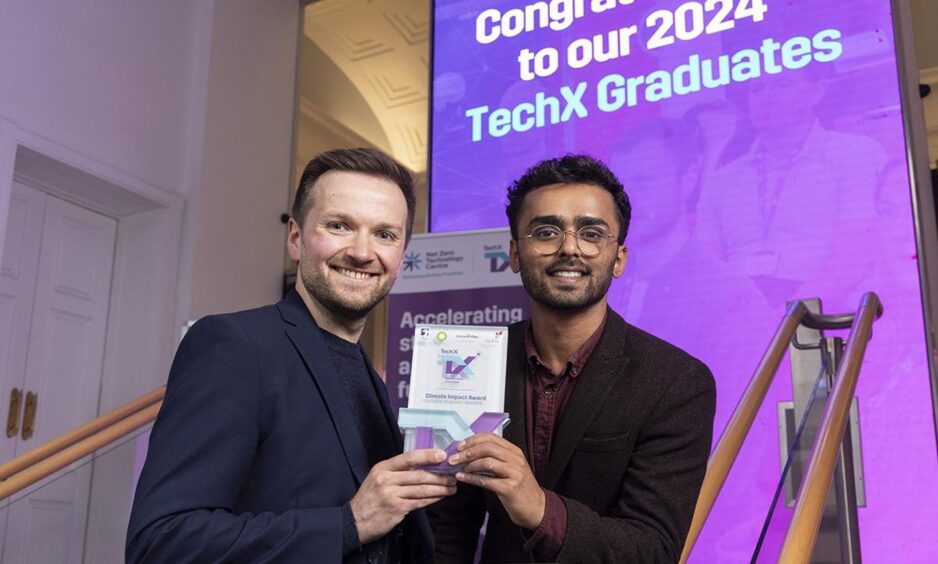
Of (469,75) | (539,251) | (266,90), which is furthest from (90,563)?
(266,90)

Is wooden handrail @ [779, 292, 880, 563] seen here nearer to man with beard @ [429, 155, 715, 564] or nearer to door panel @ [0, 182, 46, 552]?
man with beard @ [429, 155, 715, 564]

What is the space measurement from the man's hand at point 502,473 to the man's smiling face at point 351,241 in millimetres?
320

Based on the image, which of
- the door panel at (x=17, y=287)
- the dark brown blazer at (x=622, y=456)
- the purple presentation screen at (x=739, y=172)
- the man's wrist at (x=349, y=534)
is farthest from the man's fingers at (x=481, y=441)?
the door panel at (x=17, y=287)

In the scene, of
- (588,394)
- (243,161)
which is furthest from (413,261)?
(243,161)

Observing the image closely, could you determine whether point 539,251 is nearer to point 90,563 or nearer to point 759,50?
point 90,563

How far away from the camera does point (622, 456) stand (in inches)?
68.8

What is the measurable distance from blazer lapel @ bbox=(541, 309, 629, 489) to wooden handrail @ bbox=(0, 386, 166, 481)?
148 cm

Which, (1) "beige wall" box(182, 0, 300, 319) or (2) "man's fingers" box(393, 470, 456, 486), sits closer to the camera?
(2) "man's fingers" box(393, 470, 456, 486)

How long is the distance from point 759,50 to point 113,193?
11.4 feet

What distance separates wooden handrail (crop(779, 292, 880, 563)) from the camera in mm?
1728

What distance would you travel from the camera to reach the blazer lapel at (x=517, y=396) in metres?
1.84

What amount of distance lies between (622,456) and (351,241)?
0.65 meters

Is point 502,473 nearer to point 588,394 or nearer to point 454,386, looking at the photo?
point 454,386

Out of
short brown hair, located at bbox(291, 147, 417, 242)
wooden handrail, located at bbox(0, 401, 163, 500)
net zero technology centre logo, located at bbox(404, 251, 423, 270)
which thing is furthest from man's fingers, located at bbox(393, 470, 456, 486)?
net zero technology centre logo, located at bbox(404, 251, 423, 270)
